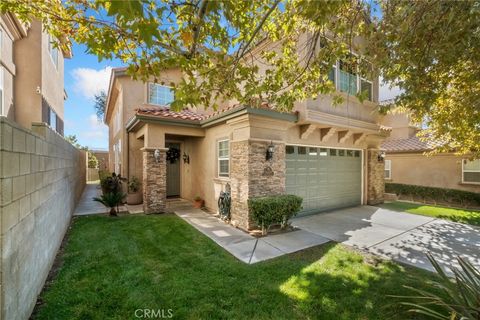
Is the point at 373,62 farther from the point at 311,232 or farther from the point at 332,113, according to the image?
the point at 311,232

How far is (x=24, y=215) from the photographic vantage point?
297 cm

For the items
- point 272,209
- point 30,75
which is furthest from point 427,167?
point 30,75

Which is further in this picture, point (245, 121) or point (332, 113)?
point (332, 113)

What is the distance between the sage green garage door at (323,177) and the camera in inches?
344

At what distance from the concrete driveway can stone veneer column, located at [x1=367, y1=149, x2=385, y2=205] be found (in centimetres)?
179

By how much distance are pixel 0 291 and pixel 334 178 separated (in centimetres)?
1047

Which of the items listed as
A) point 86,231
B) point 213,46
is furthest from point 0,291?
point 86,231

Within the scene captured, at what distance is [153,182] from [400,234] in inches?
356

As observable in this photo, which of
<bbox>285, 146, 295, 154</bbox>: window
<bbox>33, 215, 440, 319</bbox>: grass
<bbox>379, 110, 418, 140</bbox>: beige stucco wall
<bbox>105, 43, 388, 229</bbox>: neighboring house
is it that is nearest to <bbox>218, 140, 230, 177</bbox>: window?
<bbox>105, 43, 388, 229</bbox>: neighboring house

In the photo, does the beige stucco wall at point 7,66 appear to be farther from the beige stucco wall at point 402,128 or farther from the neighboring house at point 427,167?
the beige stucco wall at point 402,128

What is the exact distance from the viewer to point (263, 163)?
725 cm

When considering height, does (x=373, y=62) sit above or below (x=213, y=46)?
below

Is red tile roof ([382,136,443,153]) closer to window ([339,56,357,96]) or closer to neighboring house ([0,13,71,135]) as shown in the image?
window ([339,56,357,96])

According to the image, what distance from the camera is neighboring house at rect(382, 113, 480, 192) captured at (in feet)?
46.2
